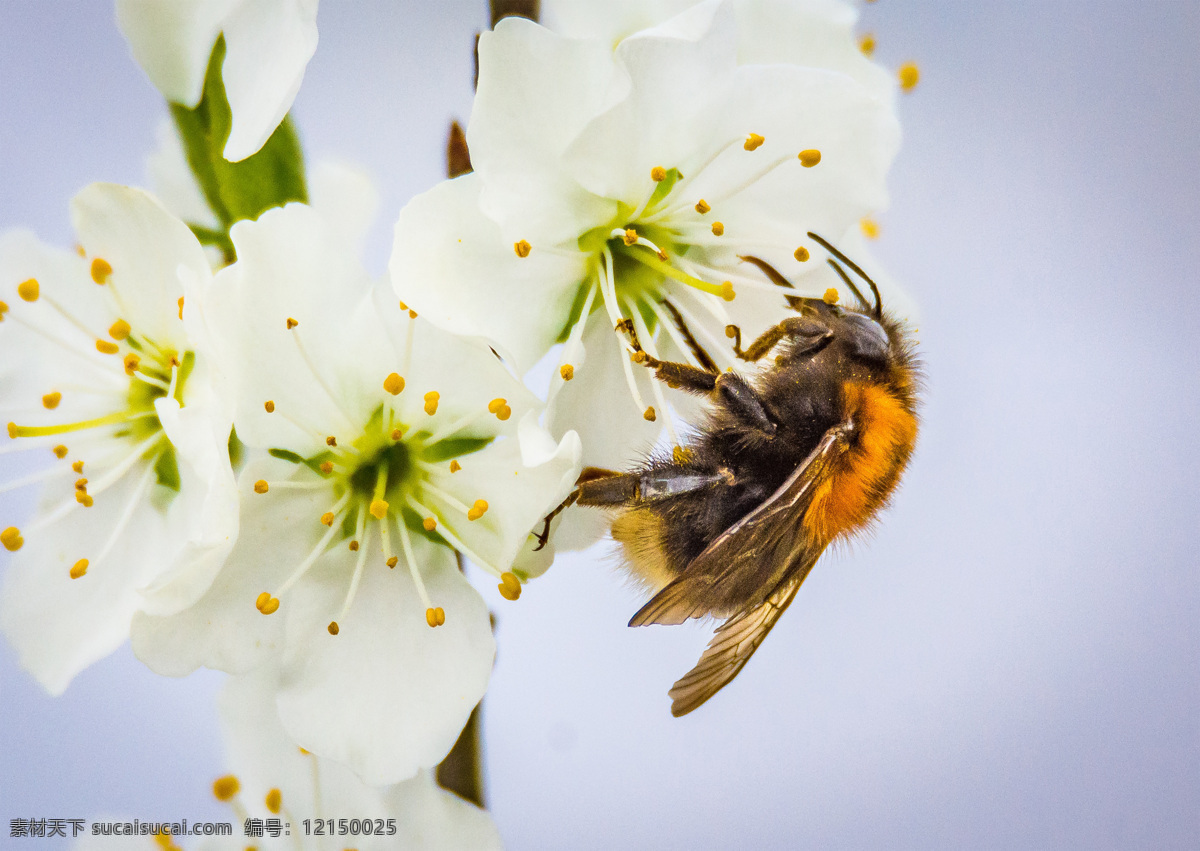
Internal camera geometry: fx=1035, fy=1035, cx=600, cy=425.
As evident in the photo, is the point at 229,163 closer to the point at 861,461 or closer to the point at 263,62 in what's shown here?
the point at 263,62

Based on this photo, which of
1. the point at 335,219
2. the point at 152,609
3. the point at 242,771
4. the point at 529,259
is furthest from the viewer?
the point at 335,219

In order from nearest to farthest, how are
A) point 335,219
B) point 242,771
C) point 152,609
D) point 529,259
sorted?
point 152,609, point 529,259, point 242,771, point 335,219

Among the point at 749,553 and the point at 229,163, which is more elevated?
the point at 229,163

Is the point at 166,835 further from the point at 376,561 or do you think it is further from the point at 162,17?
the point at 162,17

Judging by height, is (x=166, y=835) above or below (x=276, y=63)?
below

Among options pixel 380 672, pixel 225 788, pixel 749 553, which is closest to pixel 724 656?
pixel 749 553

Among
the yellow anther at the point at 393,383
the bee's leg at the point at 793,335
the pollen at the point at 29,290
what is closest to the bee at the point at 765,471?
the bee's leg at the point at 793,335

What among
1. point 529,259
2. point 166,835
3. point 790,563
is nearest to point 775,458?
point 790,563
